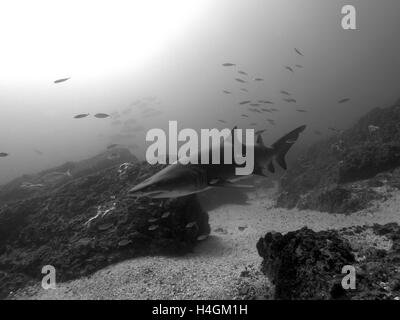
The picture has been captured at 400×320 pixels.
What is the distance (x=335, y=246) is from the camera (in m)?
3.68

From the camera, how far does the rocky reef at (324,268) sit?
2943 mm

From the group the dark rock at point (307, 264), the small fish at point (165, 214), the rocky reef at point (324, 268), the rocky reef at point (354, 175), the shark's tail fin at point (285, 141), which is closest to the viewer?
the rocky reef at point (324, 268)

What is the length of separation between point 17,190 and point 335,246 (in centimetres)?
1597

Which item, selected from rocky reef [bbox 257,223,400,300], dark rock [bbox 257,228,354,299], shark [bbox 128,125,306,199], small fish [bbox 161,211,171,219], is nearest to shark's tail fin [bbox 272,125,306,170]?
shark [bbox 128,125,306,199]

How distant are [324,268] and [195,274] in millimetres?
2544

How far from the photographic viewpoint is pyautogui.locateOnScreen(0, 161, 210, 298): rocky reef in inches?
250

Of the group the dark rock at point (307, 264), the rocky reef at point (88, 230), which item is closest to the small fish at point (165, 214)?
the rocky reef at point (88, 230)

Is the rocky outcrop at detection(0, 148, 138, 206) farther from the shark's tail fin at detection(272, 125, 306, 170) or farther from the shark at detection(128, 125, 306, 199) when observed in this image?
the shark's tail fin at detection(272, 125, 306, 170)

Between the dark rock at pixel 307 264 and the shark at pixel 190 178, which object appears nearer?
the dark rock at pixel 307 264

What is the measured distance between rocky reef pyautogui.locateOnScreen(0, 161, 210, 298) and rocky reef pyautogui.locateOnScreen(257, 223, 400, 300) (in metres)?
2.92

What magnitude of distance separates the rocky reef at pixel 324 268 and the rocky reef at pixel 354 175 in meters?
5.60

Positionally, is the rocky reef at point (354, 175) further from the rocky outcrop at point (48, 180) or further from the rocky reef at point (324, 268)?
the rocky outcrop at point (48, 180)

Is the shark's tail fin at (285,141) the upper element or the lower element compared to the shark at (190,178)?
upper
